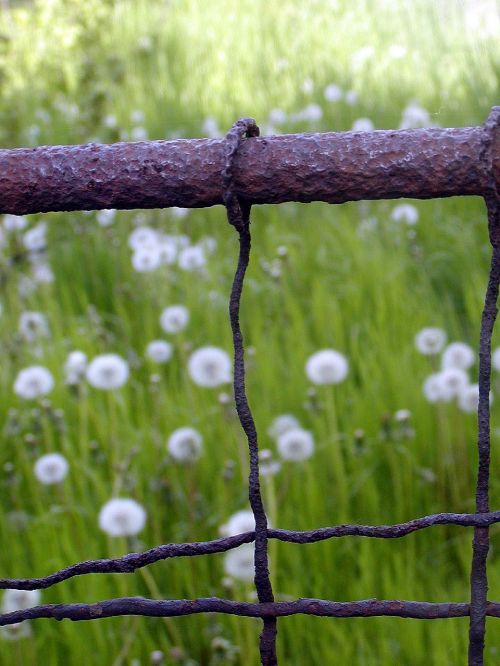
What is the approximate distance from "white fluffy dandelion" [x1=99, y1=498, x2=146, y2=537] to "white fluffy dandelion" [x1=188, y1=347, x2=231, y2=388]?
1.20ft

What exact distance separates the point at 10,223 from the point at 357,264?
1.00 meters

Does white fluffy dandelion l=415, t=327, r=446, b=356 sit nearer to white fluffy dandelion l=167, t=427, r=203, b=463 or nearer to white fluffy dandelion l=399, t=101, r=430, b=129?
white fluffy dandelion l=167, t=427, r=203, b=463

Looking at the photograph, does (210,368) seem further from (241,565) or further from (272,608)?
(272,608)

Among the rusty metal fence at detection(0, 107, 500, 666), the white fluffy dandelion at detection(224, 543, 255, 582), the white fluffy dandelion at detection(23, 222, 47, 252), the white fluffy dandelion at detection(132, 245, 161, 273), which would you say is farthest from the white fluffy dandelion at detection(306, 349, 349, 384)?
the white fluffy dandelion at detection(23, 222, 47, 252)

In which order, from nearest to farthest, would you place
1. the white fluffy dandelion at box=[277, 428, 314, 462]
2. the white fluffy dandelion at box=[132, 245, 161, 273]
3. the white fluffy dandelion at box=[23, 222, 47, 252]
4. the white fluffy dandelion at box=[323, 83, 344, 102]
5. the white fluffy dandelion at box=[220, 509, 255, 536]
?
the white fluffy dandelion at box=[220, 509, 255, 536] < the white fluffy dandelion at box=[277, 428, 314, 462] < the white fluffy dandelion at box=[132, 245, 161, 273] < the white fluffy dandelion at box=[23, 222, 47, 252] < the white fluffy dandelion at box=[323, 83, 344, 102]

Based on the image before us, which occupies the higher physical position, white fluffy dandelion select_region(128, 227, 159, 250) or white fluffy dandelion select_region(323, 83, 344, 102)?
white fluffy dandelion select_region(323, 83, 344, 102)

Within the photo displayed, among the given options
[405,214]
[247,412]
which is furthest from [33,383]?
[247,412]

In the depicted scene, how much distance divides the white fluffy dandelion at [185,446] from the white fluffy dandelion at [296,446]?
0.13 meters

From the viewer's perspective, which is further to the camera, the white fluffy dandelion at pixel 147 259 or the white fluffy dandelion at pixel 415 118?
the white fluffy dandelion at pixel 415 118

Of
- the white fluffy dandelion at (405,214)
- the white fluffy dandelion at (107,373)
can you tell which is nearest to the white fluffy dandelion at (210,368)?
the white fluffy dandelion at (107,373)

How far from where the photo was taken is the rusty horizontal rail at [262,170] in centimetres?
68

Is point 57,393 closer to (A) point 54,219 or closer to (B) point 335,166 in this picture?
(A) point 54,219

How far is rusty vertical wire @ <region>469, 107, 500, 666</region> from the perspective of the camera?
672mm

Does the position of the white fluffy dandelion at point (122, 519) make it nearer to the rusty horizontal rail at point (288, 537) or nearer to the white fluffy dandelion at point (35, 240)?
the rusty horizontal rail at point (288, 537)
